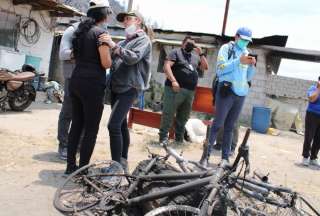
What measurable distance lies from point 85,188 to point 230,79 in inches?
119

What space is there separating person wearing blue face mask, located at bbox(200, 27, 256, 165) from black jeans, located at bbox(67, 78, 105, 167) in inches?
82.7

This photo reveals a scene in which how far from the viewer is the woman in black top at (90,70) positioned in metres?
4.46

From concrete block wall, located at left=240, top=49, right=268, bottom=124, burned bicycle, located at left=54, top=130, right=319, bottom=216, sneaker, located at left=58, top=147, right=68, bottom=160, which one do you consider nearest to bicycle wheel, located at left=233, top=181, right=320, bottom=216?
burned bicycle, located at left=54, top=130, right=319, bottom=216

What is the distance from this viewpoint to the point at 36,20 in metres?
14.9

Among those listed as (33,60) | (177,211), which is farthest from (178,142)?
(33,60)

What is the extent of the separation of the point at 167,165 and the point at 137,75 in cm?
134

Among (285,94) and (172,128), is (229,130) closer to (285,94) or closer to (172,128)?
(172,128)

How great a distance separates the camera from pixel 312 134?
8.02m

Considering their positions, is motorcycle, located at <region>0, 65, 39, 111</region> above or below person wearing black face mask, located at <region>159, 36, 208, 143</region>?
below

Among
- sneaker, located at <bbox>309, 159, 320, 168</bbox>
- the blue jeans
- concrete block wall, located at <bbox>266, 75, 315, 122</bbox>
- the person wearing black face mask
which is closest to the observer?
the blue jeans

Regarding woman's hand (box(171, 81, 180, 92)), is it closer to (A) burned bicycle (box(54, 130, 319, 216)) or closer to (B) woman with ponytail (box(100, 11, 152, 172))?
(B) woman with ponytail (box(100, 11, 152, 172))

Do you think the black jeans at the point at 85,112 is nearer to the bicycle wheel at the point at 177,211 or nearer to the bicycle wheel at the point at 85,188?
the bicycle wheel at the point at 85,188

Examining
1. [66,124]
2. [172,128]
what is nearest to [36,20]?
[172,128]

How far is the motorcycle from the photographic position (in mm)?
9445
